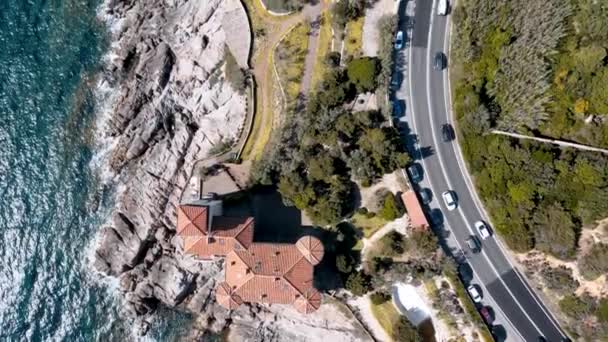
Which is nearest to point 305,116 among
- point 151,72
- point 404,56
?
point 404,56

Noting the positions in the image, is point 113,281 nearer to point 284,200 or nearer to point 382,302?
point 284,200

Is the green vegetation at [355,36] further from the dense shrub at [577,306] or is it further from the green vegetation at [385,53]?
the dense shrub at [577,306]

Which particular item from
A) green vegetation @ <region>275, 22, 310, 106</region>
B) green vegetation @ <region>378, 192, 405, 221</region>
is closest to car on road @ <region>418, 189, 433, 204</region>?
green vegetation @ <region>378, 192, 405, 221</region>

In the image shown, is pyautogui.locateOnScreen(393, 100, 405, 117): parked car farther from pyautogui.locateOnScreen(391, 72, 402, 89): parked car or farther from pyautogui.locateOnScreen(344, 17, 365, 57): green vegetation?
pyautogui.locateOnScreen(344, 17, 365, 57): green vegetation

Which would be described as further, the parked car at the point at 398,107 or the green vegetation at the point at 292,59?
the green vegetation at the point at 292,59

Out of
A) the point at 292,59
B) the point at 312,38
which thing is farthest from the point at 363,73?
the point at 292,59

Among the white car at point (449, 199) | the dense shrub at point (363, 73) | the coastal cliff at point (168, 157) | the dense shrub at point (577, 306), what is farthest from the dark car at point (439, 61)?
the dense shrub at point (577, 306)
